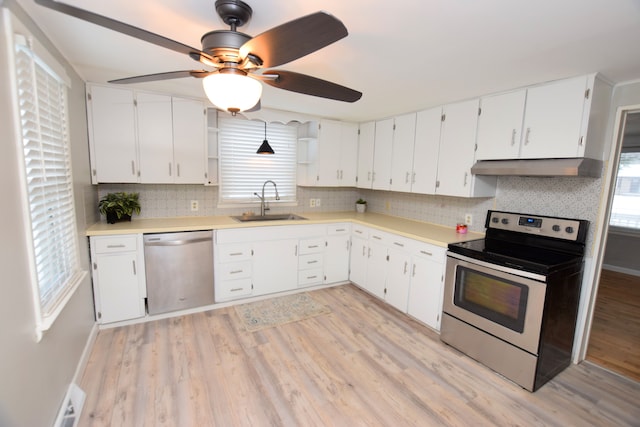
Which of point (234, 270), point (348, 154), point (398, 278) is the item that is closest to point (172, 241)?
point (234, 270)

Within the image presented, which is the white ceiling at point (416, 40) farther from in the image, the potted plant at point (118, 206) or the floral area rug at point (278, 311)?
the floral area rug at point (278, 311)

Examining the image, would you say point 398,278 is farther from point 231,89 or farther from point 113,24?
point 113,24

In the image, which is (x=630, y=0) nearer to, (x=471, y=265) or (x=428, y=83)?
(x=428, y=83)

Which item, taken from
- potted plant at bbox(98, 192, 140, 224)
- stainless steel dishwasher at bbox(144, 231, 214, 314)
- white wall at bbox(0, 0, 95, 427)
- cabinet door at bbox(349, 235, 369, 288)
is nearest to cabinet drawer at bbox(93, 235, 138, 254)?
stainless steel dishwasher at bbox(144, 231, 214, 314)

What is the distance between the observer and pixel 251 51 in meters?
1.19

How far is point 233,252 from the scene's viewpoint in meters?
3.17

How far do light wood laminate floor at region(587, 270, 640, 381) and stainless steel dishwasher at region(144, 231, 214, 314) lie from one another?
3.60 meters

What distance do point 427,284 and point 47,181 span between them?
2.98m

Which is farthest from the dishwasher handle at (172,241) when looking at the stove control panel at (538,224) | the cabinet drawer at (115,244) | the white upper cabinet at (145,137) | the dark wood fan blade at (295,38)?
the stove control panel at (538,224)

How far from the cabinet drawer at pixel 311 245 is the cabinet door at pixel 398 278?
0.88m

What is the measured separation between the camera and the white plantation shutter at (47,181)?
1.45 metres

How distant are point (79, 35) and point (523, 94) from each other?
3144 millimetres

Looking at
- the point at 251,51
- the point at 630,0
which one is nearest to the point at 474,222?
the point at 630,0

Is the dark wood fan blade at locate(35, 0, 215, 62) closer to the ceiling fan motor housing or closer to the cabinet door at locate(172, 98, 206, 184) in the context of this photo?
the ceiling fan motor housing
